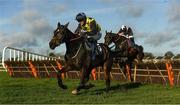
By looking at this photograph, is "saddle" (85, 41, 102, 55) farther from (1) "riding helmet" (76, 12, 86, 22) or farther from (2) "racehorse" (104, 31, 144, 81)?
(2) "racehorse" (104, 31, 144, 81)

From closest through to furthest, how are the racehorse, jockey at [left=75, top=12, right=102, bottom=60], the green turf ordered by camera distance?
the green turf, jockey at [left=75, top=12, right=102, bottom=60], the racehorse

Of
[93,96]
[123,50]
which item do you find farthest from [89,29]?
[123,50]

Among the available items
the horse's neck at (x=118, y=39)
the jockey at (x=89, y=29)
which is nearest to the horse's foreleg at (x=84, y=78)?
the jockey at (x=89, y=29)

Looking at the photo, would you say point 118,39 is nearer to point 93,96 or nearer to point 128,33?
point 128,33

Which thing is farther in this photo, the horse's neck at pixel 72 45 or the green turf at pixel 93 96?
the horse's neck at pixel 72 45

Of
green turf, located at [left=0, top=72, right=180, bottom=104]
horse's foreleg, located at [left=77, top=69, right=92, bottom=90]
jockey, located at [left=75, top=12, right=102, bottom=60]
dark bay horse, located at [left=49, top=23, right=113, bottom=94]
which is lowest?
green turf, located at [left=0, top=72, right=180, bottom=104]

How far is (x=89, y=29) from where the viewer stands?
19922 mm

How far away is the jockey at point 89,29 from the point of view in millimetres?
19745

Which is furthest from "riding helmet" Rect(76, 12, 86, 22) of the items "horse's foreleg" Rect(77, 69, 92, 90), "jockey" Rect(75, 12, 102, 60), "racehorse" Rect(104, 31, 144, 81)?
"racehorse" Rect(104, 31, 144, 81)

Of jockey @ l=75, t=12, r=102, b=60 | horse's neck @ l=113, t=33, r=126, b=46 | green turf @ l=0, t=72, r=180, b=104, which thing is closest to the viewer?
green turf @ l=0, t=72, r=180, b=104

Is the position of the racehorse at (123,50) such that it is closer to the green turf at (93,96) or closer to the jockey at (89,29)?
the green turf at (93,96)

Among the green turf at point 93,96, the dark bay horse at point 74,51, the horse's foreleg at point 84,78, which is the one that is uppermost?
the dark bay horse at point 74,51

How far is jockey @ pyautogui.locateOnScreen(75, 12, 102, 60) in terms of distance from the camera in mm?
19745

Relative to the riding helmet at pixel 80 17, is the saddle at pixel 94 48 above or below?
below
